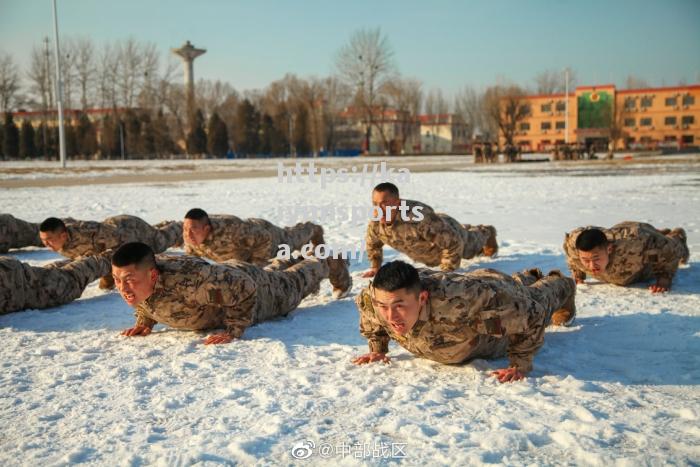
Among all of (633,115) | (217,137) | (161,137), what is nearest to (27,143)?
(161,137)

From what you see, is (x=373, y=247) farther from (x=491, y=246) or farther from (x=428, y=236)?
(x=491, y=246)

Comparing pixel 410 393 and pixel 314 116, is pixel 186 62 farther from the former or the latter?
pixel 410 393

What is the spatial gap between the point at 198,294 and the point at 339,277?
179 cm

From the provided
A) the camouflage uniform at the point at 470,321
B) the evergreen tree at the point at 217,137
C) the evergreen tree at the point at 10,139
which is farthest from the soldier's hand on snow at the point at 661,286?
the evergreen tree at the point at 10,139

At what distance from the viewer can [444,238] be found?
20.8ft

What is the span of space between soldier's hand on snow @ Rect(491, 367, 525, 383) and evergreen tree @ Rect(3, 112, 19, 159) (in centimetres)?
5707

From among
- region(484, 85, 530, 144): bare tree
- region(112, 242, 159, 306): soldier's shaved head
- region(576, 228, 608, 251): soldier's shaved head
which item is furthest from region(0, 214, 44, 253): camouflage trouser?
region(484, 85, 530, 144): bare tree

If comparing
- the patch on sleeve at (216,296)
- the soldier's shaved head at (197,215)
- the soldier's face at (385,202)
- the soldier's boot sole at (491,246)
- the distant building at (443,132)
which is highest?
the distant building at (443,132)

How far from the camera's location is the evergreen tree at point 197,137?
5700 centimetres

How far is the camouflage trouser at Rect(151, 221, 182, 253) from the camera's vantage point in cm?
766

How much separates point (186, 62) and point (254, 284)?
7080cm

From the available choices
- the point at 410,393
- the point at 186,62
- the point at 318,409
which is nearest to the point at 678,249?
the point at 410,393

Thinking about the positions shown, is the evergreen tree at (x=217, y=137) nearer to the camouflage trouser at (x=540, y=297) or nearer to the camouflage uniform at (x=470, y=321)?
the camouflage trouser at (x=540, y=297)

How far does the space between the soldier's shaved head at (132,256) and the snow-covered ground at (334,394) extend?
63cm
